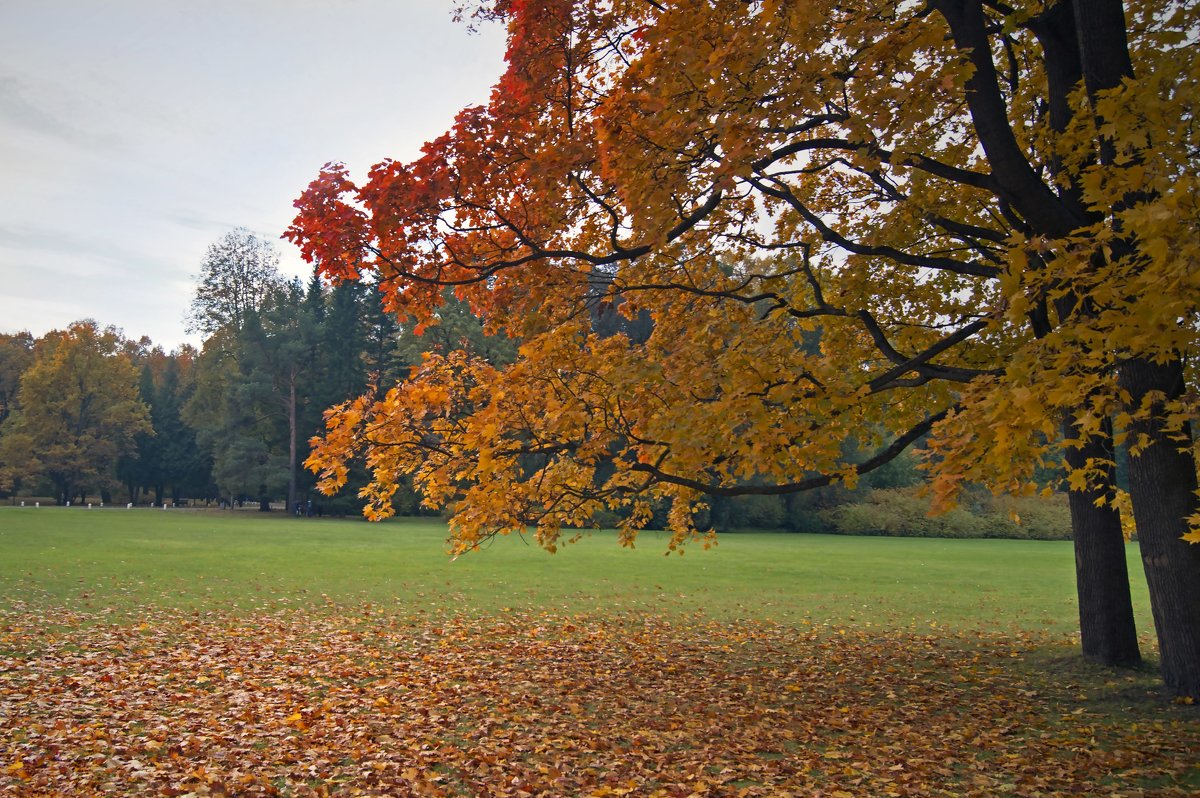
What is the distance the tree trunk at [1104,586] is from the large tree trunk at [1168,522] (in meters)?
1.88

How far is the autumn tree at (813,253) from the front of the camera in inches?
226

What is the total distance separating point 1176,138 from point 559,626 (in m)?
10.3

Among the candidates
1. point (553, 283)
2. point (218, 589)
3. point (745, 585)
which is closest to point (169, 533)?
point (218, 589)

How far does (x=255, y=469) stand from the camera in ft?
180

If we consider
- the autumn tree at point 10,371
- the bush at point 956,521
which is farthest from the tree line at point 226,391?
the bush at point 956,521

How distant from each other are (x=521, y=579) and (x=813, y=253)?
12840mm

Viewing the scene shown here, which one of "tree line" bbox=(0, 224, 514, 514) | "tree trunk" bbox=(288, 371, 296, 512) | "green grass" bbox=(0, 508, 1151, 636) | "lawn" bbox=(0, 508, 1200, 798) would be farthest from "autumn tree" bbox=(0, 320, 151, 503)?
"lawn" bbox=(0, 508, 1200, 798)

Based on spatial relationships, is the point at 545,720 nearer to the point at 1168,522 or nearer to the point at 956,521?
the point at 1168,522

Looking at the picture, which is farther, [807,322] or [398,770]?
[807,322]

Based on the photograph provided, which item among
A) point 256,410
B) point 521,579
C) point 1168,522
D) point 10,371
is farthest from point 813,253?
point 10,371

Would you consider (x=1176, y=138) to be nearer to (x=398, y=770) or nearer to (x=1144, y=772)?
(x=1144, y=772)

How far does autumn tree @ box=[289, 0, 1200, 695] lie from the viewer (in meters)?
5.74

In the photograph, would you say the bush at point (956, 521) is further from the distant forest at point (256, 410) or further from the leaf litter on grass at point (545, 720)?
the leaf litter on grass at point (545, 720)

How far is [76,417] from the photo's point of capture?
60.0m
